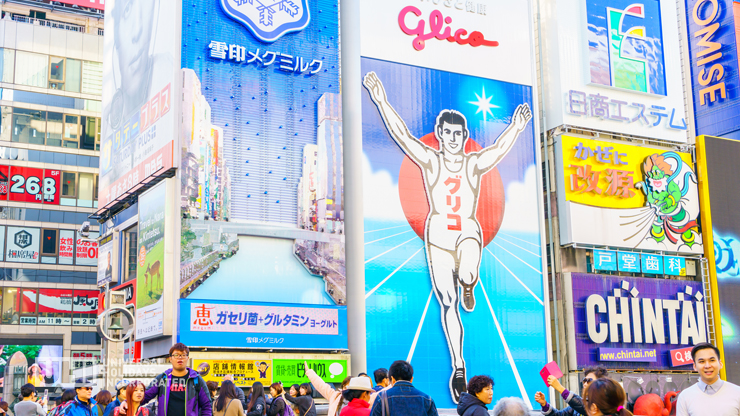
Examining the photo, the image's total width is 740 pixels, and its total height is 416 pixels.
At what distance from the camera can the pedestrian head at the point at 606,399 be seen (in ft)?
16.9

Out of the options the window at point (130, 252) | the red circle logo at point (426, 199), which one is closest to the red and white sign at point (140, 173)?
the window at point (130, 252)

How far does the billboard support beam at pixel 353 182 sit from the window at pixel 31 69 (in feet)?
62.8

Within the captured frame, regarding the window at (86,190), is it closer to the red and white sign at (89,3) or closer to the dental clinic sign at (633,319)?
the red and white sign at (89,3)

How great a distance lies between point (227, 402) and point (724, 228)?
33011mm

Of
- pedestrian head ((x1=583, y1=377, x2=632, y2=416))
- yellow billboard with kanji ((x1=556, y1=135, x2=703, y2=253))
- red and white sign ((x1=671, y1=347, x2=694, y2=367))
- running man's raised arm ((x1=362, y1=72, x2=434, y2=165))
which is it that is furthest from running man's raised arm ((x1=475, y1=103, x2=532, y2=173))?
pedestrian head ((x1=583, y1=377, x2=632, y2=416))

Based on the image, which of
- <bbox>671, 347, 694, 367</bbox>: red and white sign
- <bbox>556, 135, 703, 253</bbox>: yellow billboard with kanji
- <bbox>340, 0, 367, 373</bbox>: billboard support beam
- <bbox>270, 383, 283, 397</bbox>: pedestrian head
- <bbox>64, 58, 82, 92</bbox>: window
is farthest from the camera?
<bbox>64, 58, 82, 92</bbox>: window

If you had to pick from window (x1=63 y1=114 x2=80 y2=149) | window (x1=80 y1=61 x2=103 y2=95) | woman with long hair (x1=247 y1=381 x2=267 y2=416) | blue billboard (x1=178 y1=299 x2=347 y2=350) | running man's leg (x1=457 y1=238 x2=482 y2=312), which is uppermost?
window (x1=80 y1=61 x2=103 y2=95)

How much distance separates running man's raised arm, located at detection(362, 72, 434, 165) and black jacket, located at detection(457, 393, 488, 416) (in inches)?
942

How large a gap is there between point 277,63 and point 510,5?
1128cm

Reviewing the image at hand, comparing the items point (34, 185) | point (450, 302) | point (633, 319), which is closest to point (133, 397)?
point (450, 302)

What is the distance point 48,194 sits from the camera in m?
42.2

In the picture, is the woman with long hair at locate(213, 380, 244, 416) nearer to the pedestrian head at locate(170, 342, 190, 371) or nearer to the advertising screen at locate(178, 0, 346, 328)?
the pedestrian head at locate(170, 342, 190, 371)

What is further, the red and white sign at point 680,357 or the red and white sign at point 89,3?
the red and white sign at point 89,3

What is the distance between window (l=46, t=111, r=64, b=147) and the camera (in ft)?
141
